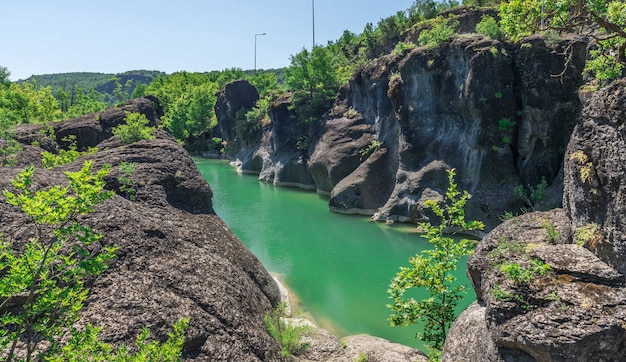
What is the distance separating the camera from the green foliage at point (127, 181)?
10.0 metres

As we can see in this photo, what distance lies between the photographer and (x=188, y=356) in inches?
266

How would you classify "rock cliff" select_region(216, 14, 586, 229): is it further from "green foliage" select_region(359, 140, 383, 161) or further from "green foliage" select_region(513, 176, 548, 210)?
"green foliage" select_region(513, 176, 548, 210)

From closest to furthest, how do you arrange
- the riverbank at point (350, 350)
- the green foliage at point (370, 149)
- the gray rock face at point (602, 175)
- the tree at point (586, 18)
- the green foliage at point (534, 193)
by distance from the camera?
the gray rock face at point (602, 175) < the tree at point (586, 18) < the riverbank at point (350, 350) < the green foliage at point (534, 193) < the green foliage at point (370, 149)

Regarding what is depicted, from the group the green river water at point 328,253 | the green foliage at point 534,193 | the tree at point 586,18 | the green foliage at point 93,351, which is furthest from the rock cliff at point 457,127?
the green foliage at point 93,351

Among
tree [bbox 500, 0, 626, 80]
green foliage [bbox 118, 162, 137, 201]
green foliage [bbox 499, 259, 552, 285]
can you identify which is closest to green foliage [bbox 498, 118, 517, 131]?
tree [bbox 500, 0, 626, 80]

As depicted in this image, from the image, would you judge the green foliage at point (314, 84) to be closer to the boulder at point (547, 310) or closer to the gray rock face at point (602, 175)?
the gray rock face at point (602, 175)

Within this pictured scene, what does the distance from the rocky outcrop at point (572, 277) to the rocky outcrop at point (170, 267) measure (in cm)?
434

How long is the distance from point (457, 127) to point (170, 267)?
20.8 meters

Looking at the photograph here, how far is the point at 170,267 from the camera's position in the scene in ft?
26.2

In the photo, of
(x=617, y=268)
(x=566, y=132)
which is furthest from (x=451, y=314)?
(x=566, y=132)

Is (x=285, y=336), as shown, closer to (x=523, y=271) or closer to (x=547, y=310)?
(x=523, y=271)

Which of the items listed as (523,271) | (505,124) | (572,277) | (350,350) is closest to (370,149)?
(505,124)

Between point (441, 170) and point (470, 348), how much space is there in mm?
18309

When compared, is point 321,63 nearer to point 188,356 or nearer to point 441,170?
point 441,170
